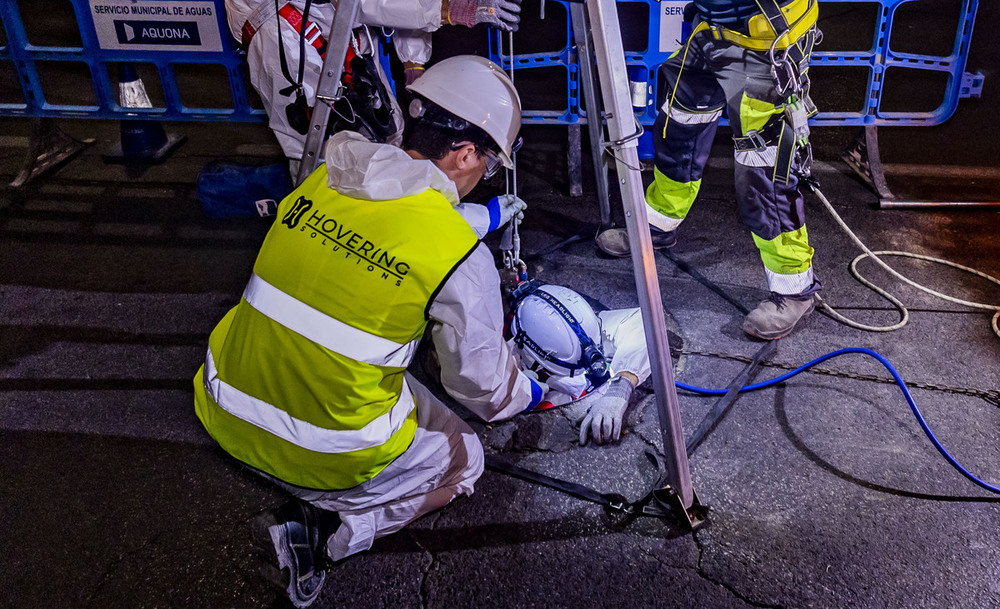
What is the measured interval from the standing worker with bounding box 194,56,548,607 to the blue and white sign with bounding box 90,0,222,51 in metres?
3.23

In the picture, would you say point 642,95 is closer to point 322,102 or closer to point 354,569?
point 322,102

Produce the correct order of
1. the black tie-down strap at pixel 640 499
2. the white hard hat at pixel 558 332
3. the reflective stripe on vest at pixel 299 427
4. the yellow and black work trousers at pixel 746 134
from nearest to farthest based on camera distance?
the reflective stripe on vest at pixel 299 427 → the black tie-down strap at pixel 640 499 → the white hard hat at pixel 558 332 → the yellow and black work trousers at pixel 746 134

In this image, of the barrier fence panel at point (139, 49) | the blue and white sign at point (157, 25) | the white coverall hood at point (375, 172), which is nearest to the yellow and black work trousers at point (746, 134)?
the white coverall hood at point (375, 172)

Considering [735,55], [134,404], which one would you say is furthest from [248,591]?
[735,55]

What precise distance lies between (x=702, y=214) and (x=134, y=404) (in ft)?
12.0

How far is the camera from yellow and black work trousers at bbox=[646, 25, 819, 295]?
3.62 metres

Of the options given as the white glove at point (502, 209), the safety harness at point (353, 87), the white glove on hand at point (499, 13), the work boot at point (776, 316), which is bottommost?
the work boot at point (776, 316)

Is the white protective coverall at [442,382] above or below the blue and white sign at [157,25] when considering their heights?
below

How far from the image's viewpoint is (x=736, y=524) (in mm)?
2949

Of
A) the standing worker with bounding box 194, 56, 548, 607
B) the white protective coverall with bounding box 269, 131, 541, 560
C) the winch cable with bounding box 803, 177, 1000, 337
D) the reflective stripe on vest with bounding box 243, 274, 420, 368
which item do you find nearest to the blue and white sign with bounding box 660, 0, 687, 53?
the winch cable with bounding box 803, 177, 1000, 337

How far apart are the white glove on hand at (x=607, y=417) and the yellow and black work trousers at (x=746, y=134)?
1.19m

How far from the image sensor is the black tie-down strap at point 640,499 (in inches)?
114

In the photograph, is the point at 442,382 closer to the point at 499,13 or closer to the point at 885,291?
the point at 499,13

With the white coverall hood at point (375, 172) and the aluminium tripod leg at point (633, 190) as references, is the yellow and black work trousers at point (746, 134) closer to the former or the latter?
the aluminium tripod leg at point (633, 190)
